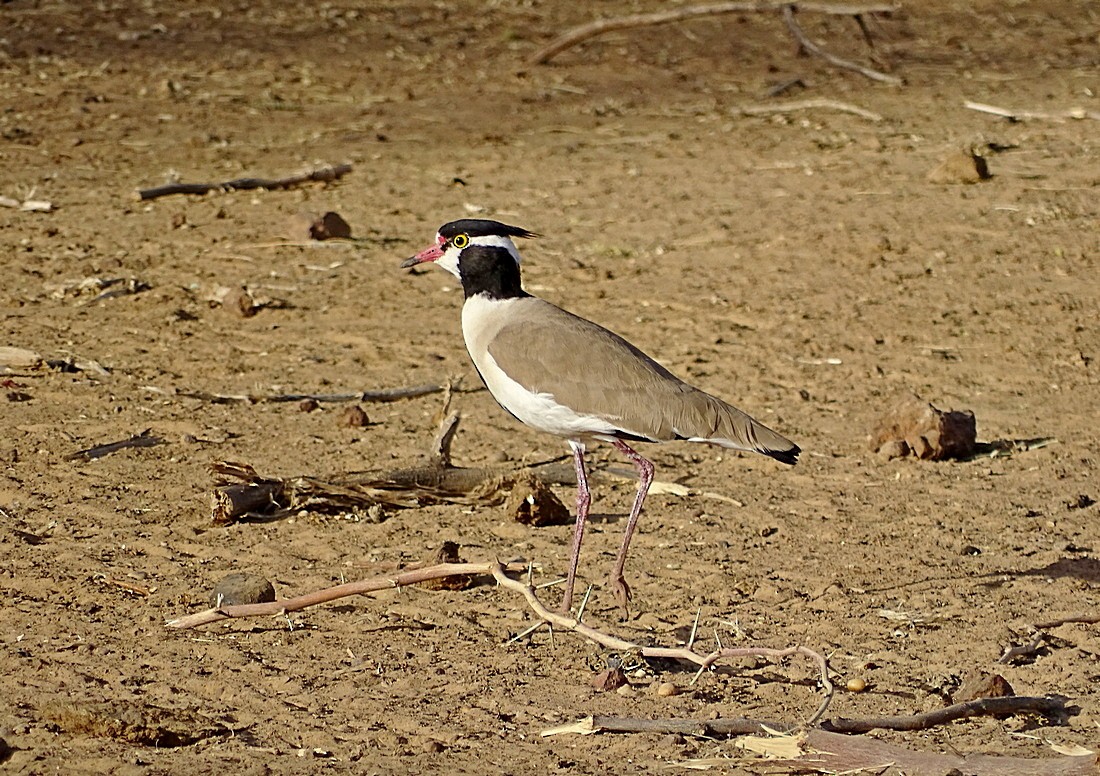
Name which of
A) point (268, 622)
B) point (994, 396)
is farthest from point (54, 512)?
point (994, 396)

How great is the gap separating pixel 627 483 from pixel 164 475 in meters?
1.92

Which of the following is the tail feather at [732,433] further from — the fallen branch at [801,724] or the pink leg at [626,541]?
the fallen branch at [801,724]

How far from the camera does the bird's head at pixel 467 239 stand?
585cm

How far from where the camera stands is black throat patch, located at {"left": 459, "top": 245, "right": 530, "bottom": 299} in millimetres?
5840

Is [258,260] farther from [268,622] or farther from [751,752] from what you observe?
[751,752]

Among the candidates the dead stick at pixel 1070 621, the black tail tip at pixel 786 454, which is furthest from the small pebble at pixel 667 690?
the dead stick at pixel 1070 621

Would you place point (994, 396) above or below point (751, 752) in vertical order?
below

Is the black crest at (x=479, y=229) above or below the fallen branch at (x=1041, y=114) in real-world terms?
above

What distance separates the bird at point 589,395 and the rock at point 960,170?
210 inches

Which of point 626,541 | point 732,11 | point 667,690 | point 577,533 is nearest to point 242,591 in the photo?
point 577,533

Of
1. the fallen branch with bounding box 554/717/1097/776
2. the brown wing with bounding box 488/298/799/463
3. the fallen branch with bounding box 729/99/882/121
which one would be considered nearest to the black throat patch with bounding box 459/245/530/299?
the brown wing with bounding box 488/298/799/463

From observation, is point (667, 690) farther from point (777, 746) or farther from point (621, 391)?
point (621, 391)

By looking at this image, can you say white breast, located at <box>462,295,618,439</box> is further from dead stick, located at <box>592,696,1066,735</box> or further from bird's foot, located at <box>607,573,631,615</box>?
dead stick, located at <box>592,696,1066,735</box>

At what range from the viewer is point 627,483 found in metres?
6.73
